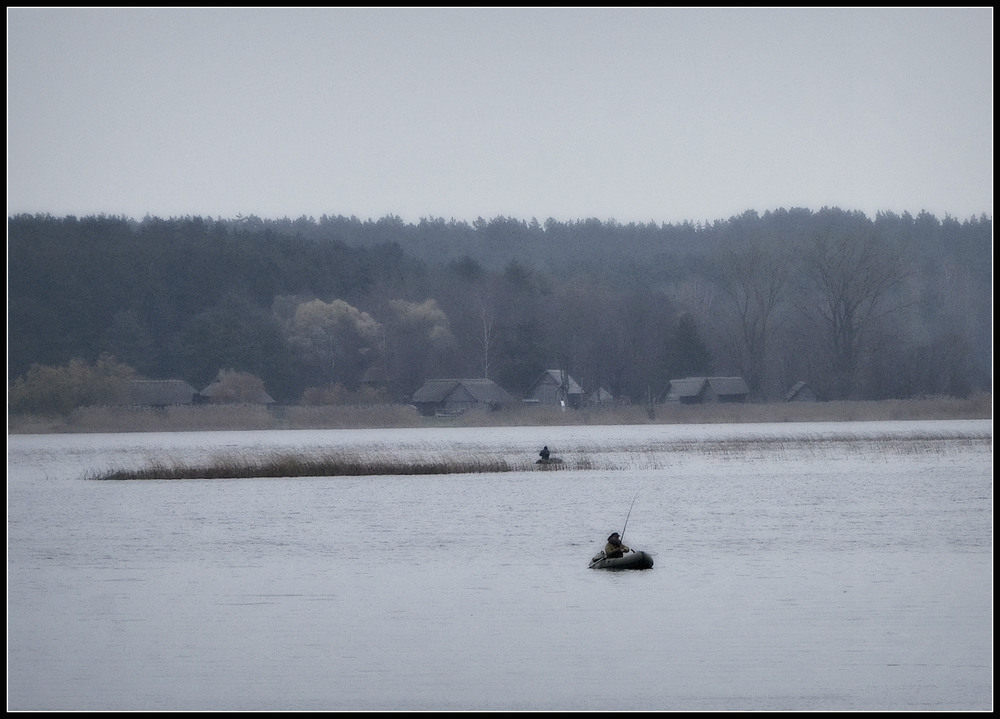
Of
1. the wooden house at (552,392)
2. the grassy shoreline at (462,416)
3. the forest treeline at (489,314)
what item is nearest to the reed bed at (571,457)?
the grassy shoreline at (462,416)

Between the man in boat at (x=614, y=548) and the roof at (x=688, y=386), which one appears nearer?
the man in boat at (x=614, y=548)

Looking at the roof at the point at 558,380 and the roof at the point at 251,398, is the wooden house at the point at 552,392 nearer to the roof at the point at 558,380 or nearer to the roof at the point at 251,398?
the roof at the point at 558,380

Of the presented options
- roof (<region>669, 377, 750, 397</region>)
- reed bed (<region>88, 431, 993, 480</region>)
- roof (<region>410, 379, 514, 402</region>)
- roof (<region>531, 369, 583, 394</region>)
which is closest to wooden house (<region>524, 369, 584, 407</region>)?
roof (<region>531, 369, 583, 394</region>)

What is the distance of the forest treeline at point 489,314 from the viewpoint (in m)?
92.0

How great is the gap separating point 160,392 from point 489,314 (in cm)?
2347

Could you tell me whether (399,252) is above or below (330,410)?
above

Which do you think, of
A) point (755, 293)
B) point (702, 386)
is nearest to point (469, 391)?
point (702, 386)

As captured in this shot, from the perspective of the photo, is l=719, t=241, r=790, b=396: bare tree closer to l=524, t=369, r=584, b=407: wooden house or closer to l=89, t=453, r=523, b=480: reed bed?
l=524, t=369, r=584, b=407: wooden house

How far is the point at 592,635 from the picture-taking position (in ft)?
58.9

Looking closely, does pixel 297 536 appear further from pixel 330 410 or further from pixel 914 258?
pixel 914 258

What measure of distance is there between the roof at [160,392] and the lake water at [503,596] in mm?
46787

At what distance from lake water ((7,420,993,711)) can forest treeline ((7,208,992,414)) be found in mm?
50179

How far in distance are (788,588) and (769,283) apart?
78495 millimetres

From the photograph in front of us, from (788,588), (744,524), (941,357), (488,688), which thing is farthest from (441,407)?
(488,688)
